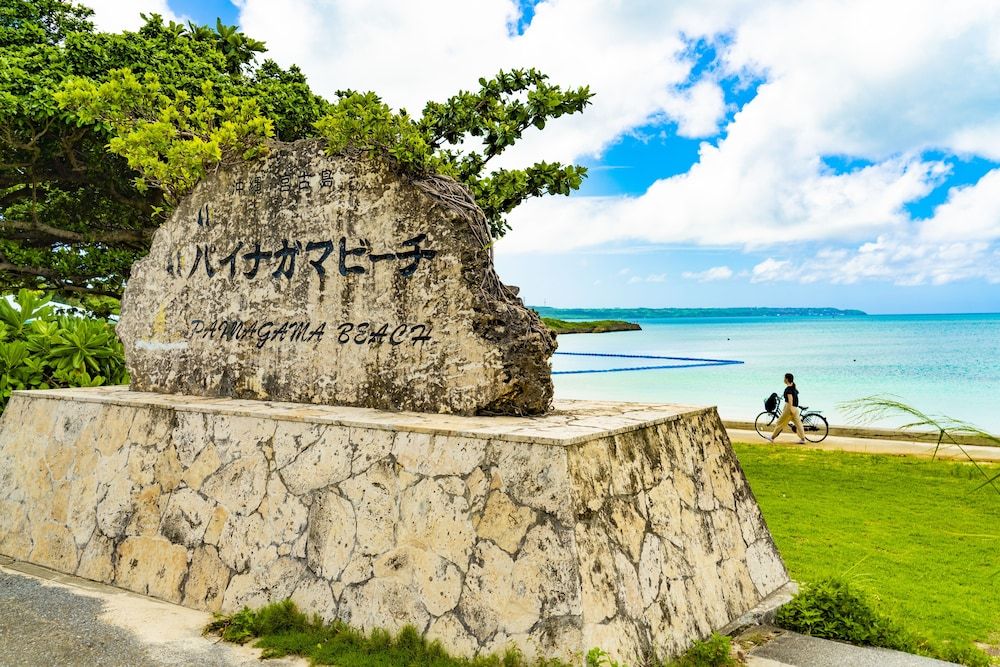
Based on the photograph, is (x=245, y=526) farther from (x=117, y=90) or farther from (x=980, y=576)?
(x=980, y=576)

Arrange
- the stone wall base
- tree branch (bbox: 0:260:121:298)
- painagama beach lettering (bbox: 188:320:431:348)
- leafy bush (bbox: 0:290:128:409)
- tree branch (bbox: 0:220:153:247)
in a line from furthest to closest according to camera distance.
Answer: tree branch (bbox: 0:260:121:298) → tree branch (bbox: 0:220:153:247) → leafy bush (bbox: 0:290:128:409) → painagama beach lettering (bbox: 188:320:431:348) → the stone wall base

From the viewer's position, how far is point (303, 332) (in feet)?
17.1

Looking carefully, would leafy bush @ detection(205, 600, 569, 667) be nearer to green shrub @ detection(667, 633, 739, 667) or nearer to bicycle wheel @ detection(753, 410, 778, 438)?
A: green shrub @ detection(667, 633, 739, 667)

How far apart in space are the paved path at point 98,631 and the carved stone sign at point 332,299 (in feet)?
5.14

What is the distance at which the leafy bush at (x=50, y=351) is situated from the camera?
683 centimetres

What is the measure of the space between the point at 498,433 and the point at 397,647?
1.16 metres

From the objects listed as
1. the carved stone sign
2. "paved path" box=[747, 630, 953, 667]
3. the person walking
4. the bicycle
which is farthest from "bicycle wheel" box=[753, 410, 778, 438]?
the carved stone sign

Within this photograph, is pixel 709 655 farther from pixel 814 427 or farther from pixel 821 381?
pixel 821 381

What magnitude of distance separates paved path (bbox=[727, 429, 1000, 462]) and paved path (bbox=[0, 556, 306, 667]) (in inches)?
379

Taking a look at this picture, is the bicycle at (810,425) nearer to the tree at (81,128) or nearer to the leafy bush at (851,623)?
the leafy bush at (851,623)

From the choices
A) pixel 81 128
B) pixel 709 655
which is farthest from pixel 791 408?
pixel 81 128

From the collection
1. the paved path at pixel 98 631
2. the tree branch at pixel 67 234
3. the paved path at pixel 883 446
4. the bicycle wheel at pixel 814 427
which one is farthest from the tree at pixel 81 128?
the bicycle wheel at pixel 814 427

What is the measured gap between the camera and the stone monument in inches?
141

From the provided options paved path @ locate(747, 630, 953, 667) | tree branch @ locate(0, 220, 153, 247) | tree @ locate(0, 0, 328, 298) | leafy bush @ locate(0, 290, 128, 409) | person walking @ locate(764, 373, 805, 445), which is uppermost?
tree @ locate(0, 0, 328, 298)
